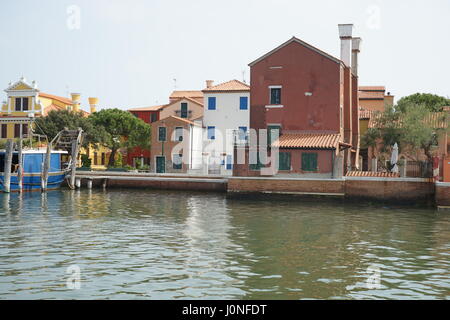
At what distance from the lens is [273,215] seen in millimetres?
27328

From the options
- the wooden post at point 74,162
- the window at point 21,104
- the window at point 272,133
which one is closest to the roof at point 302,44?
the window at point 272,133

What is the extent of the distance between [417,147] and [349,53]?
929cm

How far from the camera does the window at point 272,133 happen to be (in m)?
39.8

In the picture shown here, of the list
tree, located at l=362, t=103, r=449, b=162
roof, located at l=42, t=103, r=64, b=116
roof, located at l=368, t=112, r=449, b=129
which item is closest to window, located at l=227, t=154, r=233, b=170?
tree, located at l=362, t=103, r=449, b=162

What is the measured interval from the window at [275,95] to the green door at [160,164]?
16170 millimetres

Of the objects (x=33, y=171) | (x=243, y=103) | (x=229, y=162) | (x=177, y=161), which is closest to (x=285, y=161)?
(x=229, y=162)

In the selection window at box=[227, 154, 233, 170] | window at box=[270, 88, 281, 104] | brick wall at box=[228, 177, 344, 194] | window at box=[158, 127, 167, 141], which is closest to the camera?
brick wall at box=[228, 177, 344, 194]

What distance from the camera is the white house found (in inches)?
2058

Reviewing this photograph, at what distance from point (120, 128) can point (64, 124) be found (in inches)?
263

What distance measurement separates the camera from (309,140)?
38.0 metres

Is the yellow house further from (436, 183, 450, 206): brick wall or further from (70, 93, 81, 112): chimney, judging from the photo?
(436, 183, 450, 206): brick wall

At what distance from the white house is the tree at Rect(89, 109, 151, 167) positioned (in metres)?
11.2

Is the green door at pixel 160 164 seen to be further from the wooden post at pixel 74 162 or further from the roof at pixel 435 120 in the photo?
the roof at pixel 435 120

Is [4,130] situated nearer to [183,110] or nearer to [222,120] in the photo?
[183,110]
